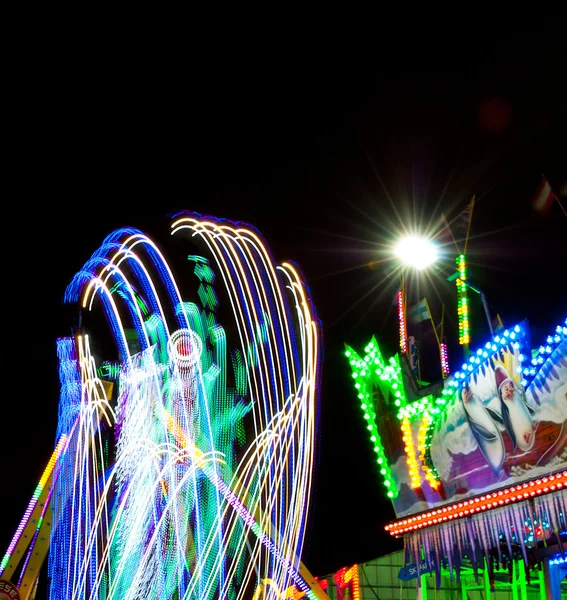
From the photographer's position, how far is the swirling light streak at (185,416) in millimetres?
16141

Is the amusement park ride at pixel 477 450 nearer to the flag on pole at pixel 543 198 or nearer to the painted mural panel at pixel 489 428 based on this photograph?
the painted mural panel at pixel 489 428

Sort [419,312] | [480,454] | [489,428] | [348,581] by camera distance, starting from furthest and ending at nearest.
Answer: [348,581], [419,312], [480,454], [489,428]

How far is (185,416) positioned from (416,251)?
6571mm

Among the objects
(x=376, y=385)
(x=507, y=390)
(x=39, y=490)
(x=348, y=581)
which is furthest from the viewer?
(x=348, y=581)

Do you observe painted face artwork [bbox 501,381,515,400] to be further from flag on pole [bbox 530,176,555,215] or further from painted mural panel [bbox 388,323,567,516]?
flag on pole [bbox 530,176,555,215]

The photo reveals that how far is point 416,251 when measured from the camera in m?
17.9

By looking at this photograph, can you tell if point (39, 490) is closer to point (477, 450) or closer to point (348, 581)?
point (477, 450)

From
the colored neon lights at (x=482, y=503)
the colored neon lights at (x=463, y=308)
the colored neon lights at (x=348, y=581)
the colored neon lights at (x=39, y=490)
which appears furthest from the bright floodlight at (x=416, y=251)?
the colored neon lights at (x=348, y=581)

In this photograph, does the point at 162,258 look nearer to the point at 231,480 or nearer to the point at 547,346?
the point at 231,480

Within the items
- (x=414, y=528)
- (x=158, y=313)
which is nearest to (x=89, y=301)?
(x=158, y=313)

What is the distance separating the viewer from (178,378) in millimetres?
16859

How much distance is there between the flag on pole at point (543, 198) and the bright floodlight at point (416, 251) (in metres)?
2.59

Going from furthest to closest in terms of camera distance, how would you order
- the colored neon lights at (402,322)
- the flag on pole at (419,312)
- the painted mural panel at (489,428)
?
the flag on pole at (419,312) < the colored neon lights at (402,322) < the painted mural panel at (489,428)

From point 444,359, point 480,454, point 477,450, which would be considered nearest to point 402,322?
point 444,359
